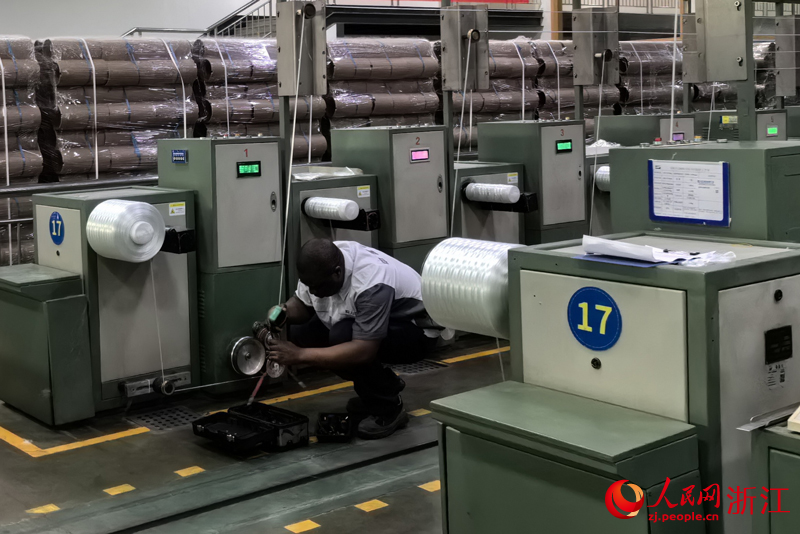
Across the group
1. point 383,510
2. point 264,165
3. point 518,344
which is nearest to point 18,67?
point 264,165

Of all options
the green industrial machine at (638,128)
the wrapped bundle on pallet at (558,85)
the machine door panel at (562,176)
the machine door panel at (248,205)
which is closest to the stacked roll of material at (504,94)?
the wrapped bundle on pallet at (558,85)

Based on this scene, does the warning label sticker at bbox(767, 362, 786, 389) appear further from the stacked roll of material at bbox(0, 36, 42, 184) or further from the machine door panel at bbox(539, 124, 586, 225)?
the stacked roll of material at bbox(0, 36, 42, 184)

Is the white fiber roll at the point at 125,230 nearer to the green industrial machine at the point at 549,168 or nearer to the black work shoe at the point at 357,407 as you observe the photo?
the black work shoe at the point at 357,407

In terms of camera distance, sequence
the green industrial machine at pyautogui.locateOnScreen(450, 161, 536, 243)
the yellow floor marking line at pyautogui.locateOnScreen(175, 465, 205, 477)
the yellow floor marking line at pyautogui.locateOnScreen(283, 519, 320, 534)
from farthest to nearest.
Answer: the green industrial machine at pyautogui.locateOnScreen(450, 161, 536, 243) → the yellow floor marking line at pyautogui.locateOnScreen(175, 465, 205, 477) → the yellow floor marking line at pyautogui.locateOnScreen(283, 519, 320, 534)

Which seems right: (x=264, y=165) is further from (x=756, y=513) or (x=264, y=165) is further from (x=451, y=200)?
(x=756, y=513)

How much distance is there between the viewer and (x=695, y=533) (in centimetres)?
230

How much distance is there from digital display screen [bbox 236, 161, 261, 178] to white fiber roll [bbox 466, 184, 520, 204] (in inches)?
65.8

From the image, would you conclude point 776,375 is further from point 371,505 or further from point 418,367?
point 418,367

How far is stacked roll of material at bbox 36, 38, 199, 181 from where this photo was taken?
7340 mm

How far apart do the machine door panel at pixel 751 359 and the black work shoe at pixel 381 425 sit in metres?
2.48

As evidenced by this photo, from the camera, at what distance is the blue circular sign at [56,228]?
5.19 meters

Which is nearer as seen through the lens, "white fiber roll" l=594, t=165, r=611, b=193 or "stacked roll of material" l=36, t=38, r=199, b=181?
"white fiber roll" l=594, t=165, r=611, b=193

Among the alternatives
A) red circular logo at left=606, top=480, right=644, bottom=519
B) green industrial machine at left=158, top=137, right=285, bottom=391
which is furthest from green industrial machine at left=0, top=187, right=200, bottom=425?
red circular logo at left=606, top=480, right=644, bottom=519

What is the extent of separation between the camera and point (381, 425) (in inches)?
186
